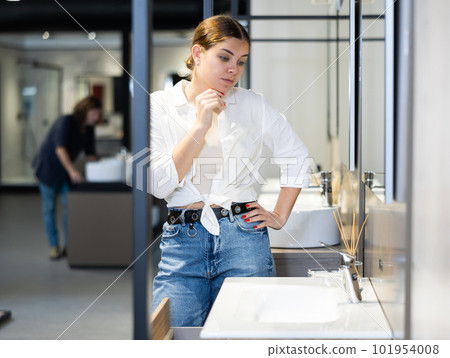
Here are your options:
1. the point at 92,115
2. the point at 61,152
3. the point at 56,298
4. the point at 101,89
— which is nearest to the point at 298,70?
the point at 92,115

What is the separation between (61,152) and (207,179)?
10.6 feet

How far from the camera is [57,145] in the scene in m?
4.92

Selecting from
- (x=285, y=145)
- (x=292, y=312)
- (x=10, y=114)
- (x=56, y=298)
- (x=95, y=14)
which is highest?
(x=95, y=14)

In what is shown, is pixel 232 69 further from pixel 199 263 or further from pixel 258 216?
pixel 199 263

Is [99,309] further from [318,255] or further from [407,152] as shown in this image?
[407,152]

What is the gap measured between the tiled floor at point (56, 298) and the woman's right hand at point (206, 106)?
1.76 metres

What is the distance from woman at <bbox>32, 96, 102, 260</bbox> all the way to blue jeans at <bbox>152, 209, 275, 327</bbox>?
10.2 feet

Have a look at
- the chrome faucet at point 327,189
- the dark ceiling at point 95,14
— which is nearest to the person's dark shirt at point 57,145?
the dark ceiling at point 95,14

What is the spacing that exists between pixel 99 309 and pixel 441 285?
3.07 m

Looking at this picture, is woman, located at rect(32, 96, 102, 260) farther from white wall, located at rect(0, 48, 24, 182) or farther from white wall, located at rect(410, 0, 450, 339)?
white wall, located at rect(0, 48, 24, 182)

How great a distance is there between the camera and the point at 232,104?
199 cm

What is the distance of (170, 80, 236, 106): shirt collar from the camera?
196 cm

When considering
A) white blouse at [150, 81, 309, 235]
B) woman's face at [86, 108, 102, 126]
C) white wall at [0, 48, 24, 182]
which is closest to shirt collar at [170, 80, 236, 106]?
white blouse at [150, 81, 309, 235]

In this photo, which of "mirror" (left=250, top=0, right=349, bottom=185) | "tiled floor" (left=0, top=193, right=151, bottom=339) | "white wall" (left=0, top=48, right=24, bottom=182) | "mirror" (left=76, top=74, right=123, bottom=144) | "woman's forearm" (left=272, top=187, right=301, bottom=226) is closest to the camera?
"woman's forearm" (left=272, top=187, right=301, bottom=226)
